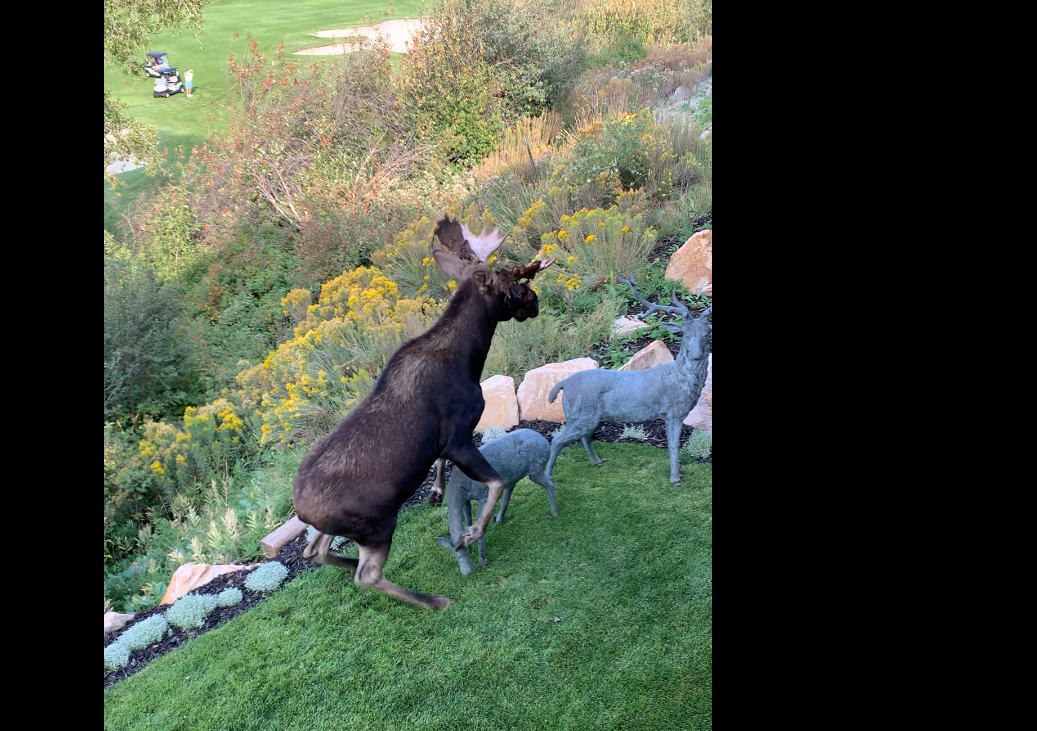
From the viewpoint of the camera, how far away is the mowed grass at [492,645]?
3.05m

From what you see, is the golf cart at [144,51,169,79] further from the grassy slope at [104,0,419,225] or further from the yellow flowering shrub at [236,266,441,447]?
the yellow flowering shrub at [236,266,441,447]

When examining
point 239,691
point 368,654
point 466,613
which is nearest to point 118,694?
point 239,691

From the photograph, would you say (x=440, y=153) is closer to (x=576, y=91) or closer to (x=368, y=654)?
(x=576, y=91)

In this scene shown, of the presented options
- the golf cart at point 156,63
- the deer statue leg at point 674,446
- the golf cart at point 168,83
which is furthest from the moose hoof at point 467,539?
the golf cart at point 168,83

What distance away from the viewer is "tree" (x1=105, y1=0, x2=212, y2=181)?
33.7 ft

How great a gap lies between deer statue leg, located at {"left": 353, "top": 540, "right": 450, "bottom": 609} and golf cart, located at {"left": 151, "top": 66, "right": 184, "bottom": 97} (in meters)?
13.5

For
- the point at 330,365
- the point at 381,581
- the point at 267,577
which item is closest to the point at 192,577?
the point at 267,577

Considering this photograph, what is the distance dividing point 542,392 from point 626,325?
4.49 ft

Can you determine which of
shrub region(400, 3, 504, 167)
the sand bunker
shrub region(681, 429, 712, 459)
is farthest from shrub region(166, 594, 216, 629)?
the sand bunker

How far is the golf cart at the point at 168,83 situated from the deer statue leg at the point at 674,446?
524 inches

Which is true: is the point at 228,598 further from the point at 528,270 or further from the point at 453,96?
the point at 453,96

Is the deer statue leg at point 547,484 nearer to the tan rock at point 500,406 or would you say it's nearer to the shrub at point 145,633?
the tan rock at point 500,406

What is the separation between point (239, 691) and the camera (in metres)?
3.28

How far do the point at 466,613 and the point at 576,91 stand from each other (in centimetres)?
1135
